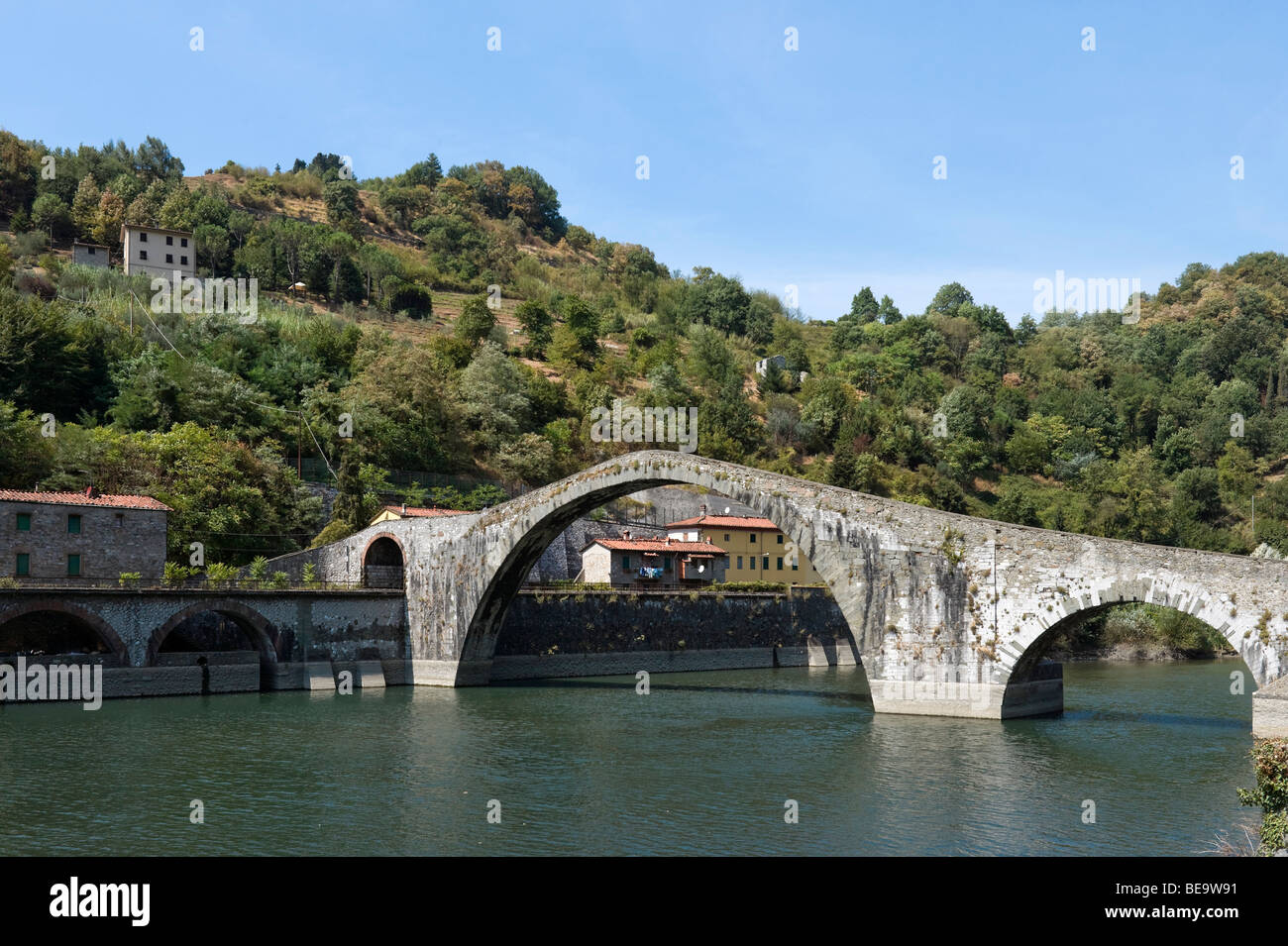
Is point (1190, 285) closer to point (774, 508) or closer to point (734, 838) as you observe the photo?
point (774, 508)

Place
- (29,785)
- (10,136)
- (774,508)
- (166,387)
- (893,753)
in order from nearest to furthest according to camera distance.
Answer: (29,785)
(893,753)
(774,508)
(166,387)
(10,136)

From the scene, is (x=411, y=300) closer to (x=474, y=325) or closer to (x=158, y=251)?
(x=474, y=325)

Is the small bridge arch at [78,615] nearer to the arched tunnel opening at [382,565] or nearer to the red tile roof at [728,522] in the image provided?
the arched tunnel opening at [382,565]

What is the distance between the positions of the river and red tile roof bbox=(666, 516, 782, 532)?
25.2m

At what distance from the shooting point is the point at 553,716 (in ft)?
123

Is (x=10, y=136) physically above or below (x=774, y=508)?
above

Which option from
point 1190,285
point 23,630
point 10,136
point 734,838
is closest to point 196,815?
point 734,838

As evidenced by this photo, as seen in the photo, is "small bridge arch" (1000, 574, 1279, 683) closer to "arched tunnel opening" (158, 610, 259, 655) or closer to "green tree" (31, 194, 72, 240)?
"arched tunnel opening" (158, 610, 259, 655)

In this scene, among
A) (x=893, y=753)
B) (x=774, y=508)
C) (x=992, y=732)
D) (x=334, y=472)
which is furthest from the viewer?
(x=334, y=472)

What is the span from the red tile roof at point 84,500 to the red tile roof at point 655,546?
23341 mm

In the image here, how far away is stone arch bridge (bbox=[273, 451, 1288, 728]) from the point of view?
2875 centimetres

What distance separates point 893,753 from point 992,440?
8014 centimetres

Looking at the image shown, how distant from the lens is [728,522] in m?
66.6

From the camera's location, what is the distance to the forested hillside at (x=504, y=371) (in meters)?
59.5
